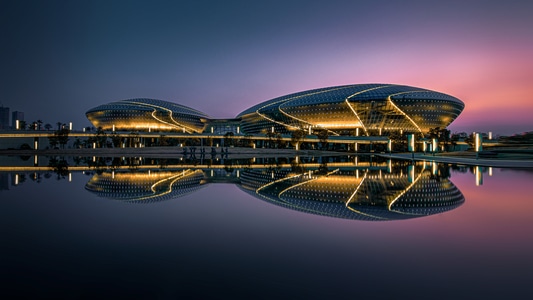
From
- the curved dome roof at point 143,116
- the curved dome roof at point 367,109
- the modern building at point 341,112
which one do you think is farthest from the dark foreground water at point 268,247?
the curved dome roof at point 143,116

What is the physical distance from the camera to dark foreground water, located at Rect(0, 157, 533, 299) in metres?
4.41

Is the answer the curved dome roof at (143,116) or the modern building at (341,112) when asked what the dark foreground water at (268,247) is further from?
the curved dome roof at (143,116)

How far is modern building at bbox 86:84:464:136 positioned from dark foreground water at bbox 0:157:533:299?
6784cm

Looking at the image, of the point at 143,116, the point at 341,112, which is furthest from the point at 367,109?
the point at 143,116

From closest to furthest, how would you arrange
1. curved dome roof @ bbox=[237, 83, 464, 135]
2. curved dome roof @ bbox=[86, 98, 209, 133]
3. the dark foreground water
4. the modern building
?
1. the dark foreground water
2. curved dome roof @ bbox=[237, 83, 464, 135]
3. the modern building
4. curved dome roof @ bbox=[86, 98, 209, 133]

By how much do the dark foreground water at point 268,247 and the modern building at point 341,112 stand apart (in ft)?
223

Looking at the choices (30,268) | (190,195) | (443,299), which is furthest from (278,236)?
(190,195)

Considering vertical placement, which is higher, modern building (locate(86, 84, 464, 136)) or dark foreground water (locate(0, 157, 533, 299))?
modern building (locate(86, 84, 464, 136))

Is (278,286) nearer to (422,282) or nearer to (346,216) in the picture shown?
(422,282)

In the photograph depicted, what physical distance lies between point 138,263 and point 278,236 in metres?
2.94

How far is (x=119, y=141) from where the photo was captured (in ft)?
243

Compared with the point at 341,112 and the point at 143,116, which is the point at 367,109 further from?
the point at 143,116

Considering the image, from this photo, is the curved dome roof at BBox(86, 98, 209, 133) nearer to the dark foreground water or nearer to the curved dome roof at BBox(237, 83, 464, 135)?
the curved dome roof at BBox(237, 83, 464, 135)

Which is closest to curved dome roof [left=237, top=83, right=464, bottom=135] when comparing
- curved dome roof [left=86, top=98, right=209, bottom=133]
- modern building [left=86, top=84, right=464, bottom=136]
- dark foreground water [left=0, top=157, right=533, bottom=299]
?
modern building [left=86, top=84, right=464, bottom=136]
